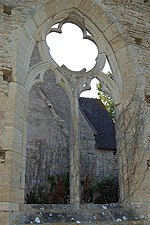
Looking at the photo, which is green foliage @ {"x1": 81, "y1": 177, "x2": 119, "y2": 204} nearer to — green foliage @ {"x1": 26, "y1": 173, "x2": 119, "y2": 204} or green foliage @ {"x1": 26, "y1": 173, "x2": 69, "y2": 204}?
green foliage @ {"x1": 26, "y1": 173, "x2": 119, "y2": 204}

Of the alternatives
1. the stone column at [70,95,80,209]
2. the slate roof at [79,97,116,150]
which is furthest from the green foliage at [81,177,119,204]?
the slate roof at [79,97,116,150]

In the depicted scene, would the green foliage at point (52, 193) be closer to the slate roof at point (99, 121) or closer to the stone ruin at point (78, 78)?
the stone ruin at point (78, 78)

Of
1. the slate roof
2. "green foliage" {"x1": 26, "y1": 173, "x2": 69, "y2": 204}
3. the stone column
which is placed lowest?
"green foliage" {"x1": 26, "y1": 173, "x2": 69, "y2": 204}

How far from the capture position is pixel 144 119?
5.04 meters

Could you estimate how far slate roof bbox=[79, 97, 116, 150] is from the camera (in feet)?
34.6

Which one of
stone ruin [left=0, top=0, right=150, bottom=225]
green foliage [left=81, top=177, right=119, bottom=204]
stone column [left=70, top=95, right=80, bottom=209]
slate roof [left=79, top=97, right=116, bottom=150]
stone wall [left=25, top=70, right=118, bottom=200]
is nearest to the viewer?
stone ruin [left=0, top=0, right=150, bottom=225]

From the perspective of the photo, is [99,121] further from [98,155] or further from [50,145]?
[50,145]

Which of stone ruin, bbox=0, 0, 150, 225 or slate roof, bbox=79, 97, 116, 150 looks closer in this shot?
stone ruin, bbox=0, 0, 150, 225

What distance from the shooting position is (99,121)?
12.0m

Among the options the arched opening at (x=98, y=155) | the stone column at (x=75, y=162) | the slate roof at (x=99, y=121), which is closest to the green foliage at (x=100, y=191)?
the arched opening at (x=98, y=155)

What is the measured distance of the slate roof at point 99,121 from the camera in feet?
34.6

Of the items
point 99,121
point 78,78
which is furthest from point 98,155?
point 78,78

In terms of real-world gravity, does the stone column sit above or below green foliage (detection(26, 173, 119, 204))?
above

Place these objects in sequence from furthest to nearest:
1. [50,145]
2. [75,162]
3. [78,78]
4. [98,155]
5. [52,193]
Answer: [98,155] → [50,145] → [52,193] → [78,78] → [75,162]
